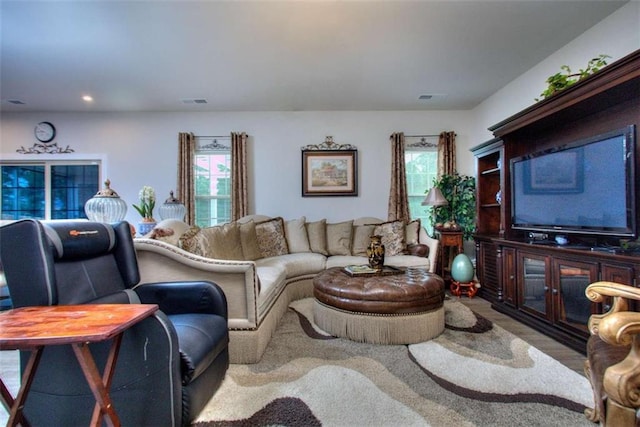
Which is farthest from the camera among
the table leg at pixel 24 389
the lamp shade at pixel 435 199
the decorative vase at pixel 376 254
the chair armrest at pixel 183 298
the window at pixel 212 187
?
the window at pixel 212 187

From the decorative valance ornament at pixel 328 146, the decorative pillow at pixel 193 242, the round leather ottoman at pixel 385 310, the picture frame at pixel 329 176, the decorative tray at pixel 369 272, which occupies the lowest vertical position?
the round leather ottoman at pixel 385 310

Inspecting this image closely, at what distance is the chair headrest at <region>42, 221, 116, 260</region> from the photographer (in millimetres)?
1247

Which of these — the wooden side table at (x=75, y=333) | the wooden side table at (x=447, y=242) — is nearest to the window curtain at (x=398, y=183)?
the wooden side table at (x=447, y=242)

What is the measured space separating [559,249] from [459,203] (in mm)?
1992

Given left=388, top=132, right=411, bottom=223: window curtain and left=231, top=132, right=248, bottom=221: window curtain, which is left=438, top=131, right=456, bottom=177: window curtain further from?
left=231, top=132, right=248, bottom=221: window curtain

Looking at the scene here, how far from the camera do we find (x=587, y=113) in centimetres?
238

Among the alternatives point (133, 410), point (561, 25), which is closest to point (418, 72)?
point (561, 25)

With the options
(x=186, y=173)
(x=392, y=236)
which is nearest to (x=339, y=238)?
(x=392, y=236)

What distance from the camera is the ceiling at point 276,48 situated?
2219mm

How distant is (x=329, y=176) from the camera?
4.48m

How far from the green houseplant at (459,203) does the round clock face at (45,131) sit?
6.13 meters

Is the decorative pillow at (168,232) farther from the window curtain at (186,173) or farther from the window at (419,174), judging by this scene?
the window at (419,174)

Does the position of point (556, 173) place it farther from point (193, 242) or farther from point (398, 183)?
point (193, 242)

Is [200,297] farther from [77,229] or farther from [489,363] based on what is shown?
[489,363]
